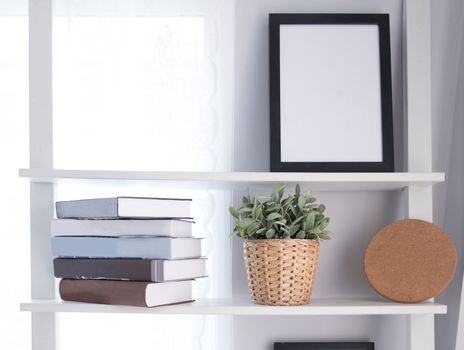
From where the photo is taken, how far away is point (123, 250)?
1.42 metres

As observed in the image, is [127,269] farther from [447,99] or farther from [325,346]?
[447,99]

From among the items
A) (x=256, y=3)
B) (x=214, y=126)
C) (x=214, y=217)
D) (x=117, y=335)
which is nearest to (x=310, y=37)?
(x=256, y=3)

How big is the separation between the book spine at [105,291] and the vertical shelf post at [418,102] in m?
0.55

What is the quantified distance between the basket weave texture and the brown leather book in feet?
0.48

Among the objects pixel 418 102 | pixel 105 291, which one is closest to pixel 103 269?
pixel 105 291

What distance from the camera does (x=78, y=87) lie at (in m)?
1.64

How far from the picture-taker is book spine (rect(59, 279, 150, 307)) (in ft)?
4.55

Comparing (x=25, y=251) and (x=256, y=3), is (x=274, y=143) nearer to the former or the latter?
(x=256, y=3)

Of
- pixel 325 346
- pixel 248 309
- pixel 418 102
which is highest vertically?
pixel 418 102

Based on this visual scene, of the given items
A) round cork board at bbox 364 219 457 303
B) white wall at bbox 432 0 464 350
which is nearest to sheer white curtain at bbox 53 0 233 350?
round cork board at bbox 364 219 457 303

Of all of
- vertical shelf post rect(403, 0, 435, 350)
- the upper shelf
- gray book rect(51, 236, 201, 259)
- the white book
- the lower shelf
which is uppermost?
vertical shelf post rect(403, 0, 435, 350)

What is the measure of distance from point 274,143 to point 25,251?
0.60 metres

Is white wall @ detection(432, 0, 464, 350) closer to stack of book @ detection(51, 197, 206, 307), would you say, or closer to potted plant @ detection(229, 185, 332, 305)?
potted plant @ detection(229, 185, 332, 305)

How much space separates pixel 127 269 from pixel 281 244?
0.29 m
